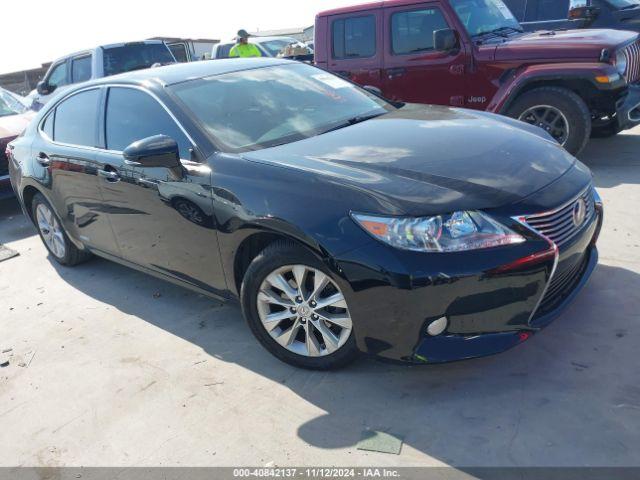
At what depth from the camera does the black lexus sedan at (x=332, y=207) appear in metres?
2.51

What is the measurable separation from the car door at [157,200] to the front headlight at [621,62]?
4658 millimetres

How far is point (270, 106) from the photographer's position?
3635 millimetres

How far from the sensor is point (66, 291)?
4.68 meters

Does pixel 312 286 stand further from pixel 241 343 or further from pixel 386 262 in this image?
pixel 241 343

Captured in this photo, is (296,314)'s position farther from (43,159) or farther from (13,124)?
(13,124)

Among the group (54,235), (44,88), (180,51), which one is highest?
(180,51)

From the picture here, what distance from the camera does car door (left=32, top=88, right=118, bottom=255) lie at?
13.5ft

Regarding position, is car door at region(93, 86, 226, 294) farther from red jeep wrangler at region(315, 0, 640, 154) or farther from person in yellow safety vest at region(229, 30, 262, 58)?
person in yellow safety vest at region(229, 30, 262, 58)

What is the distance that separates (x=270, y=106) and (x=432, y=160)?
126 cm

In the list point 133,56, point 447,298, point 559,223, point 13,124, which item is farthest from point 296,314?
point 133,56

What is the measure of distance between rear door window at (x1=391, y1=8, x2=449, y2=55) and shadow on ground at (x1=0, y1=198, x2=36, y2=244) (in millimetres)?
4867

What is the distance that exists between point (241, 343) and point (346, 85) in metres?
2.12

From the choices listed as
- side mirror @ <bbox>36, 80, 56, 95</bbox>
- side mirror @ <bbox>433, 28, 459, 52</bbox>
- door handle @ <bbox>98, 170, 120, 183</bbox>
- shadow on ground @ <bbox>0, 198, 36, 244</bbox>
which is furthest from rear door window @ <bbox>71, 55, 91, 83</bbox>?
door handle @ <bbox>98, 170, 120, 183</bbox>

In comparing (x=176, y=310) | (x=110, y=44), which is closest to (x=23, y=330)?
(x=176, y=310)
